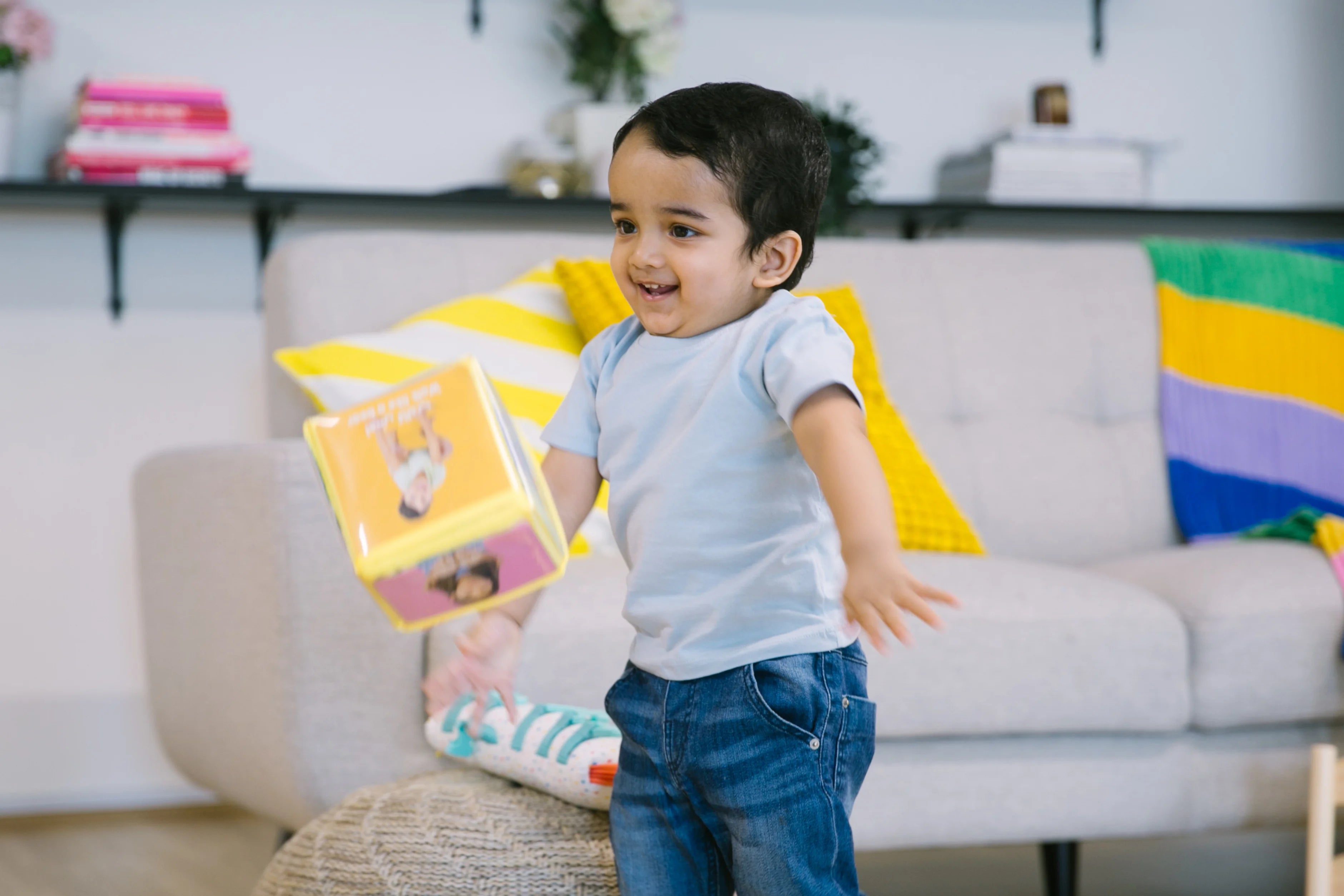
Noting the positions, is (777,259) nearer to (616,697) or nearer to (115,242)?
(616,697)

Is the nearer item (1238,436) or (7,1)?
(1238,436)

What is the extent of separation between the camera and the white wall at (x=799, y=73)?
2426 mm

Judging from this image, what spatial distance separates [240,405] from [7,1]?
0.74m

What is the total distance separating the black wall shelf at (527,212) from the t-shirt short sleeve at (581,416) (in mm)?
1412

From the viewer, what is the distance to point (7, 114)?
2232 mm

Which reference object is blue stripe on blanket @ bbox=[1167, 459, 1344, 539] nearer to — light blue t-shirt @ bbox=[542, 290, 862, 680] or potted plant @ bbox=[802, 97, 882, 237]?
potted plant @ bbox=[802, 97, 882, 237]

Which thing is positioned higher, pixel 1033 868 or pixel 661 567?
pixel 661 567

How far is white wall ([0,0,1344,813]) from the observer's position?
92.4 inches

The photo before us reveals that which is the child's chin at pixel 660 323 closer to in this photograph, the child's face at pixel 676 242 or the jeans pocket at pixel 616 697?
the child's face at pixel 676 242

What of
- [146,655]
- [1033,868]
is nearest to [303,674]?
[146,655]

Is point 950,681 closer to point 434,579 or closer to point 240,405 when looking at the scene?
point 434,579

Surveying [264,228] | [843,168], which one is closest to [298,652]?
[264,228]

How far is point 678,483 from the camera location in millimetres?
855

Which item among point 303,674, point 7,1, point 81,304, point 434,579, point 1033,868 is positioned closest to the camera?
point 434,579
